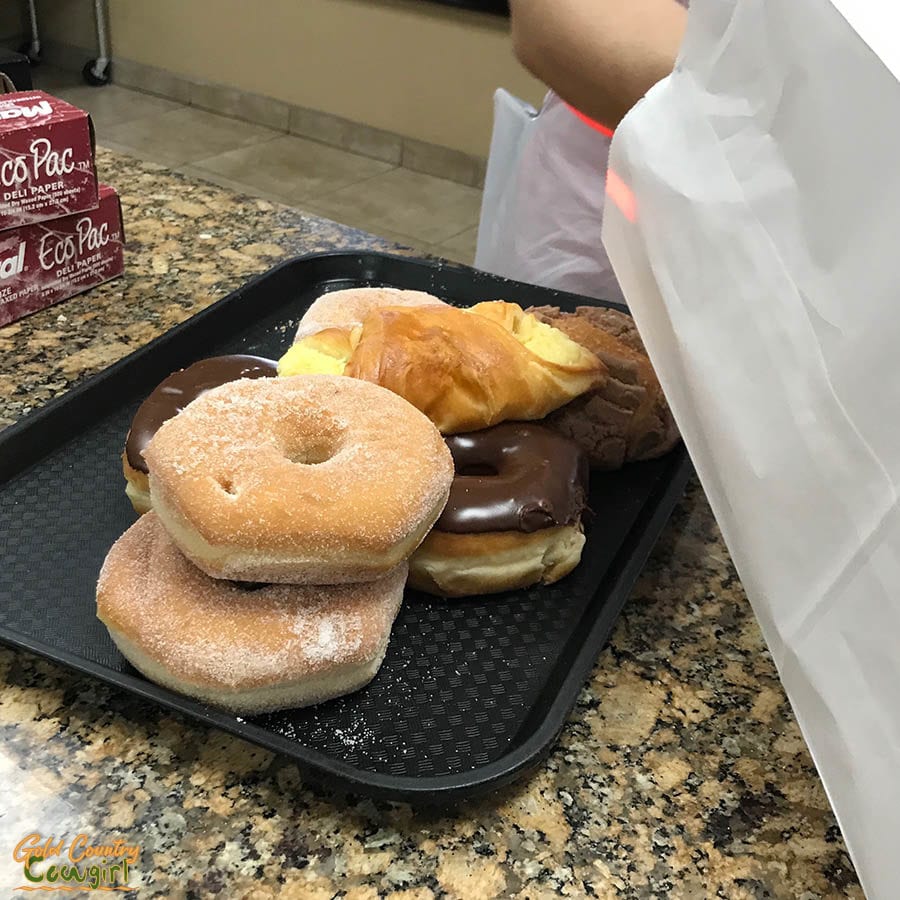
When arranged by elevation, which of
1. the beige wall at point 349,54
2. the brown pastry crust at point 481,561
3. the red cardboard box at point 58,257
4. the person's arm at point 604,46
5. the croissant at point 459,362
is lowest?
the beige wall at point 349,54

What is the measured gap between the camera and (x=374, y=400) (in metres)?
0.67

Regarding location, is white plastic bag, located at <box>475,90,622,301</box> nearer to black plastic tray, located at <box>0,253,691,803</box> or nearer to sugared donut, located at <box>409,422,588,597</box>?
black plastic tray, located at <box>0,253,691,803</box>

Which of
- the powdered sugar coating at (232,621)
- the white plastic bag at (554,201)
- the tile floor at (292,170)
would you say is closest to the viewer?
the powdered sugar coating at (232,621)

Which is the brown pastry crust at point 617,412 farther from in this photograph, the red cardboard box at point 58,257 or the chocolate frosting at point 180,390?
the red cardboard box at point 58,257

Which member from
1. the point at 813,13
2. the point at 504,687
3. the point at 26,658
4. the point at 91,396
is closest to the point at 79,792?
the point at 26,658

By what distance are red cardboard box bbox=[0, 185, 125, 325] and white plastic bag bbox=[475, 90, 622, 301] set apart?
1.68ft

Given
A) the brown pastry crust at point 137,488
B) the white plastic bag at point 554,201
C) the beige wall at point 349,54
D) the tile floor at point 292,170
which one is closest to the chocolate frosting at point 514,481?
the brown pastry crust at point 137,488

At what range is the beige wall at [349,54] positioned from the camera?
115 inches

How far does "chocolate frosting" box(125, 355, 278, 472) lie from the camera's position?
701 millimetres

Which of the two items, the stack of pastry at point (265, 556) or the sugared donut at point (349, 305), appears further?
the sugared donut at point (349, 305)

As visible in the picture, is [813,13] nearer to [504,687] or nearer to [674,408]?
[674,408]

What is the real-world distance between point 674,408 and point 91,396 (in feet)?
1.64

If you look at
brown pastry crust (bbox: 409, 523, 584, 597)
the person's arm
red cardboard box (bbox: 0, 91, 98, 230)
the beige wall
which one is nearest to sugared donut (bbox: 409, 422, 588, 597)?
brown pastry crust (bbox: 409, 523, 584, 597)

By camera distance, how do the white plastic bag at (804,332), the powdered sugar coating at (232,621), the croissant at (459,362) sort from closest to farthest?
the white plastic bag at (804,332)
the powdered sugar coating at (232,621)
the croissant at (459,362)
